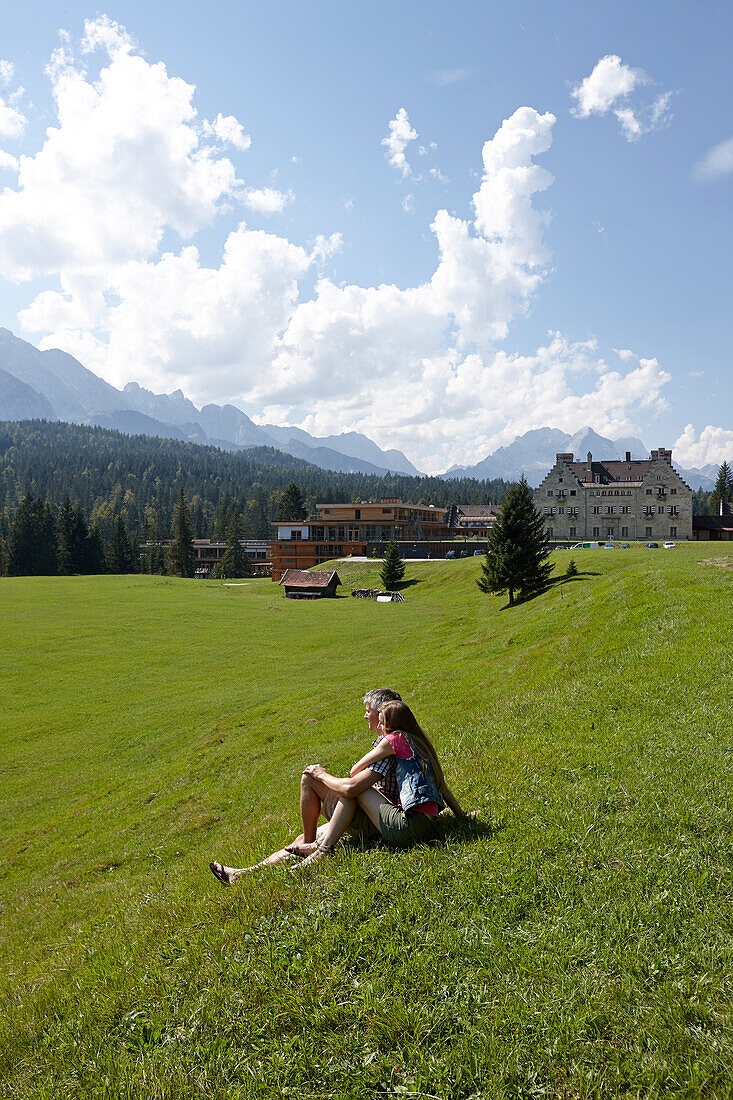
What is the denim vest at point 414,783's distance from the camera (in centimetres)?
671

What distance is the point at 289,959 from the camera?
5.18m

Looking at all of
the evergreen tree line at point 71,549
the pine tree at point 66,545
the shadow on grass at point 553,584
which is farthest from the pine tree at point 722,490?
the pine tree at point 66,545

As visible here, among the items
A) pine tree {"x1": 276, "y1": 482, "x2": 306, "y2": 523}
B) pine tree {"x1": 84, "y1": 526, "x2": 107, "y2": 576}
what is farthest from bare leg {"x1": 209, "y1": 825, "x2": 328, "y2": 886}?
pine tree {"x1": 276, "y1": 482, "x2": 306, "y2": 523}

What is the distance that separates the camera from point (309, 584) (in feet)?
288

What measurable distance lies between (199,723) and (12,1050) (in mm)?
20311

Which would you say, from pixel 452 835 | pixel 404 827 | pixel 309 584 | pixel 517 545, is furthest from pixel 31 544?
pixel 452 835

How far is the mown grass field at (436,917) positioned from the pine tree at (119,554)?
439 ft

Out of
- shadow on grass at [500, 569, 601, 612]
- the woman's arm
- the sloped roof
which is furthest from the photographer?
the sloped roof

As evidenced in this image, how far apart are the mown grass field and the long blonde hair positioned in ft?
2.79

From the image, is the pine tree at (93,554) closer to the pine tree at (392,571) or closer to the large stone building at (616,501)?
the pine tree at (392,571)

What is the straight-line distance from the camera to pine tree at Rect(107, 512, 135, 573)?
142125 millimetres

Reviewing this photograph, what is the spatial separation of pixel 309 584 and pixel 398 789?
81.3m

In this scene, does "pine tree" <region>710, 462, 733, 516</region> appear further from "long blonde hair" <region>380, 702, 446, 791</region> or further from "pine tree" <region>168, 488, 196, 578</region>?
"long blonde hair" <region>380, 702, 446, 791</region>

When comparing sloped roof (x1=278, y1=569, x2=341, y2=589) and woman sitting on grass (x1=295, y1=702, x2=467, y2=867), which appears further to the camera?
sloped roof (x1=278, y1=569, x2=341, y2=589)
